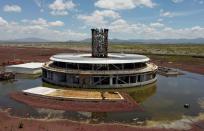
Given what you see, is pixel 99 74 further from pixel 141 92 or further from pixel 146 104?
pixel 146 104

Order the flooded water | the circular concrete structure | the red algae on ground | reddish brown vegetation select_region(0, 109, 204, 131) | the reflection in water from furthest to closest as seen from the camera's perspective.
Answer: the circular concrete structure < the reflection in water < the red algae on ground < the flooded water < reddish brown vegetation select_region(0, 109, 204, 131)

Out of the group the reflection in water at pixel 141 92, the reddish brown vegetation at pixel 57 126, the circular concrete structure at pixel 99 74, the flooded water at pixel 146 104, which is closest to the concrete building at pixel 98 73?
the circular concrete structure at pixel 99 74

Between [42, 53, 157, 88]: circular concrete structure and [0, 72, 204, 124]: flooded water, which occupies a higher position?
[42, 53, 157, 88]: circular concrete structure

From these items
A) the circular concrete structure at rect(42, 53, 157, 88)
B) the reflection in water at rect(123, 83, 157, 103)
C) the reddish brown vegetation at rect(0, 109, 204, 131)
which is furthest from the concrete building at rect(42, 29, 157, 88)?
the reddish brown vegetation at rect(0, 109, 204, 131)

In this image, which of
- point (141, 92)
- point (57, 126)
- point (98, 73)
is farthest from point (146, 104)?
point (57, 126)

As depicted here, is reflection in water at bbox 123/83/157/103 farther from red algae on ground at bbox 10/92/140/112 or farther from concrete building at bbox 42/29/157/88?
red algae on ground at bbox 10/92/140/112

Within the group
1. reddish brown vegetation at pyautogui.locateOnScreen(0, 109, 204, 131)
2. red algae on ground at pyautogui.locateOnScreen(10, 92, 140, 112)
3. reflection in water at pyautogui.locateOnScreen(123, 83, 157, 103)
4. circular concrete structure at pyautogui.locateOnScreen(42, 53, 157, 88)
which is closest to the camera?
reddish brown vegetation at pyautogui.locateOnScreen(0, 109, 204, 131)

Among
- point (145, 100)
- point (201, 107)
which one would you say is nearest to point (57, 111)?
point (145, 100)

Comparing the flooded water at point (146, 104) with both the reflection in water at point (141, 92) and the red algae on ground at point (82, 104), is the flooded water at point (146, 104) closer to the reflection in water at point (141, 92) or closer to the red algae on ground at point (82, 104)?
the reflection in water at point (141, 92)
